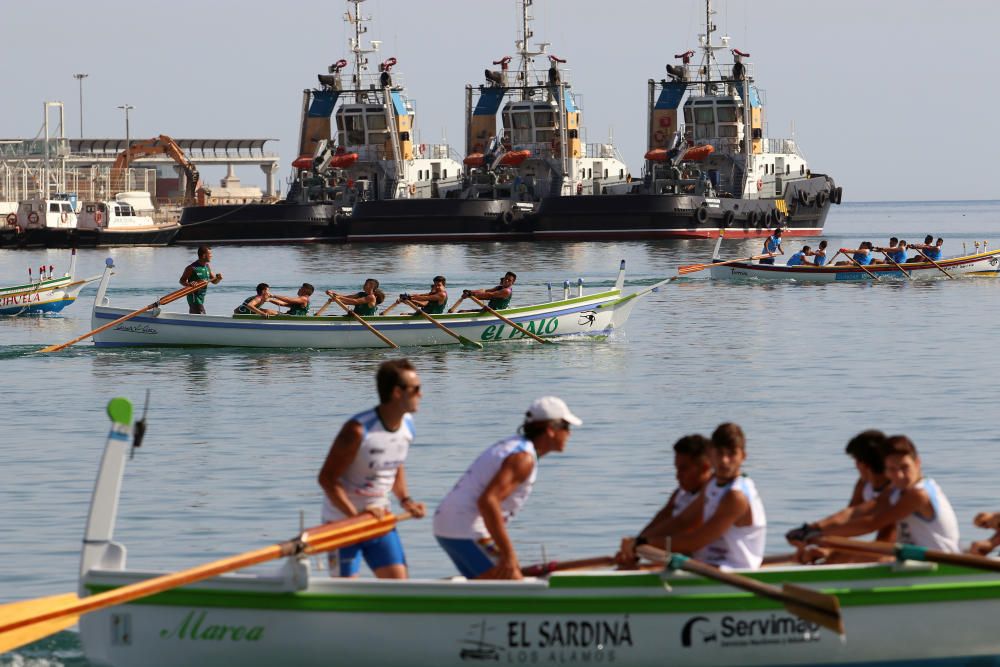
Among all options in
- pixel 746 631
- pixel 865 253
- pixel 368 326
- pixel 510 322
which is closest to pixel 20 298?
pixel 368 326

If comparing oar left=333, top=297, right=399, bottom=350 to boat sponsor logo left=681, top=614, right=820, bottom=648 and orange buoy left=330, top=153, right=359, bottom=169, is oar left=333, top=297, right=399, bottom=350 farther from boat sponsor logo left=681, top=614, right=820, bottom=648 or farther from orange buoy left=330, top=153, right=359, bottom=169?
orange buoy left=330, top=153, right=359, bottom=169

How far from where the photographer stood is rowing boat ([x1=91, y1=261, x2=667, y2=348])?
109 ft

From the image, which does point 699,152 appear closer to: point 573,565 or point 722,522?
point 573,565

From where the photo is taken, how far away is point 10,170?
120 metres

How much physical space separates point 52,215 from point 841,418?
74.4 m

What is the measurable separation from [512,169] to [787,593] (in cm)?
8781

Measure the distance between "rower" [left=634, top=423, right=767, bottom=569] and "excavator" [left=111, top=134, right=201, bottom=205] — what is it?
99.6 metres

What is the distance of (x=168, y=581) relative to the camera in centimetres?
994

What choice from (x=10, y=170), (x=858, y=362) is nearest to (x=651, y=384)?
(x=858, y=362)

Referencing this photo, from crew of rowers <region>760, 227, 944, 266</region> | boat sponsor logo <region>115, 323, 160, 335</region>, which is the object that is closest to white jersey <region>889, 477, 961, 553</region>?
boat sponsor logo <region>115, 323, 160, 335</region>

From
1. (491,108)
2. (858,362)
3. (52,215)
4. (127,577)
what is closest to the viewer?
(127,577)

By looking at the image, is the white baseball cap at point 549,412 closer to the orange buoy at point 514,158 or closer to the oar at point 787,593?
the oar at point 787,593

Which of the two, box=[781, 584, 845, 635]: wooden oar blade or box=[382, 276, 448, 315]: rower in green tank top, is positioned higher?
box=[382, 276, 448, 315]: rower in green tank top

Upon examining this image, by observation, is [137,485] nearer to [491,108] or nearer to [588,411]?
Answer: [588,411]
